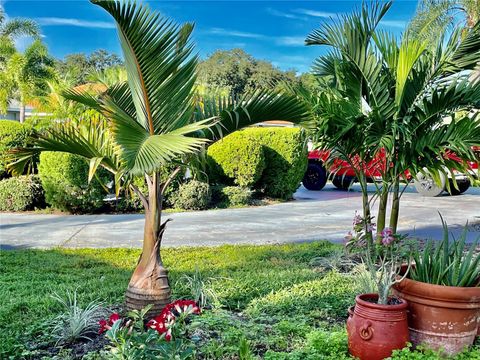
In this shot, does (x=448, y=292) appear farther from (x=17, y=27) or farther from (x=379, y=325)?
(x=17, y=27)

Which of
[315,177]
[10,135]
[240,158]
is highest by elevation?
[10,135]

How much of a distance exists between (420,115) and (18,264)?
4.82 m

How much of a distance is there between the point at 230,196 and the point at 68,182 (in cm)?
363

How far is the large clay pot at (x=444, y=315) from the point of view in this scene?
3.00 meters

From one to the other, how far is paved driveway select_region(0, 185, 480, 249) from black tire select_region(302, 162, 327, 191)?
3880mm

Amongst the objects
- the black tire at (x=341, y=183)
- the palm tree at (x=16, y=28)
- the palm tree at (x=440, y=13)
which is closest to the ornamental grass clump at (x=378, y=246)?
the black tire at (x=341, y=183)

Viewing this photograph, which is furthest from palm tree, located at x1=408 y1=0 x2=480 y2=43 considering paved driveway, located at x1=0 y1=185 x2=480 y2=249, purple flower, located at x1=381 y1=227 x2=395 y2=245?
purple flower, located at x1=381 y1=227 x2=395 y2=245

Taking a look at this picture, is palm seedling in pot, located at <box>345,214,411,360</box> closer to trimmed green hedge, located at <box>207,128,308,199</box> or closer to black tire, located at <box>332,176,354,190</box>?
trimmed green hedge, located at <box>207,128,308,199</box>

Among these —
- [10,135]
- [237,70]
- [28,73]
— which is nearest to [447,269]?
[10,135]

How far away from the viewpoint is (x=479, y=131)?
441 centimetres

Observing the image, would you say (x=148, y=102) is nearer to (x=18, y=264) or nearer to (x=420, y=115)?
(x=420, y=115)

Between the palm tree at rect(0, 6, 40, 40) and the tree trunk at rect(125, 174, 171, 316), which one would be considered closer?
the tree trunk at rect(125, 174, 171, 316)

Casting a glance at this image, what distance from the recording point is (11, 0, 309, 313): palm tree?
2.93 m

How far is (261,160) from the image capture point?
11625mm
